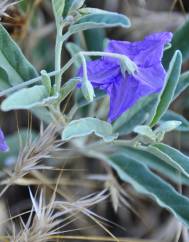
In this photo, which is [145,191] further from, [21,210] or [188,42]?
[21,210]

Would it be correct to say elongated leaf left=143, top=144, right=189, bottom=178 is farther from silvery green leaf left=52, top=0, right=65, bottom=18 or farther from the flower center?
silvery green leaf left=52, top=0, right=65, bottom=18

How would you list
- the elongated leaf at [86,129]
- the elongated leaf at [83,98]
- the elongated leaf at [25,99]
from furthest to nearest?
1. the elongated leaf at [83,98]
2. the elongated leaf at [86,129]
3. the elongated leaf at [25,99]

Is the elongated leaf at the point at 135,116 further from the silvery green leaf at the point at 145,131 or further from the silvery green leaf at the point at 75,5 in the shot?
the silvery green leaf at the point at 75,5

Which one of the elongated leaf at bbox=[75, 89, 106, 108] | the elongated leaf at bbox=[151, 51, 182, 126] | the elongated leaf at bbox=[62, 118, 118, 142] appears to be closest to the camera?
the elongated leaf at bbox=[62, 118, 118, 142]

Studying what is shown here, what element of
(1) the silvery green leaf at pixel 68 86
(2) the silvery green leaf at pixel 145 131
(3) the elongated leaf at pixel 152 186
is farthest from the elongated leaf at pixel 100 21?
(3) the elongated leaf at pixel 152 186

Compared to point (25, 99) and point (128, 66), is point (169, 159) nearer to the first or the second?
point (128, 66)

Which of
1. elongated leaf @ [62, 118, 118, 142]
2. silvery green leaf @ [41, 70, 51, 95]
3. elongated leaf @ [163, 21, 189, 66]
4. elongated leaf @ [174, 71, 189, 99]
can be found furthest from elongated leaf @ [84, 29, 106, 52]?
silvery green leaf @ [41, 70, 51, 95]

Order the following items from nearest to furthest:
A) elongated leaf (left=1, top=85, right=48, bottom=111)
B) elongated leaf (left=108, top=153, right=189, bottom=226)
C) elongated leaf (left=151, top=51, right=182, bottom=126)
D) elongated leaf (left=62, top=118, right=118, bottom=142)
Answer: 1. elongated leaf (left=1, top=85, right=48, bottom=111)
2. elongated leaf (left=62, top=118, right=118, bottom=142)
3. elongated leaf (left=151, top=51, right=182, bottom=126)
4. elongated leaf (left=108, top=153, right=189, bottom=226)
